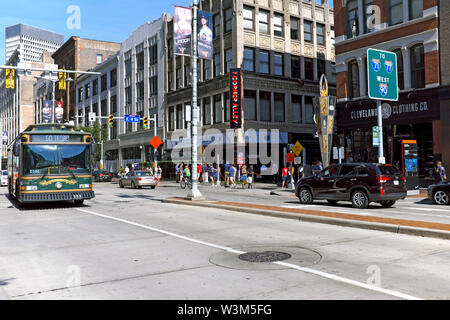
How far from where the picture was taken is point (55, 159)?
16.2 metres

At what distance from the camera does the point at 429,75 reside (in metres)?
24.5

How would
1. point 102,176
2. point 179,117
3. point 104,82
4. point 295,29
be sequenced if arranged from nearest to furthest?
point 295,29, point 179,117, point 102,176, point 104,82

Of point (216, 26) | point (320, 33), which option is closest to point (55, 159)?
point (216, 26)

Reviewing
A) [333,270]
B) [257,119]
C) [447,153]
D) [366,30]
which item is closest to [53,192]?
[333,270]

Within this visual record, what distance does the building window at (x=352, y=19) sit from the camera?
29062 mm

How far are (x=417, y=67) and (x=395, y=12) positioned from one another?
3.89 meters

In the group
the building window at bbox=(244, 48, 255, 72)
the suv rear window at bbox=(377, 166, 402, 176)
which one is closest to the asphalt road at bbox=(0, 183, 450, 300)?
the suv rear window at bbox=(377, 166, 402, 176)

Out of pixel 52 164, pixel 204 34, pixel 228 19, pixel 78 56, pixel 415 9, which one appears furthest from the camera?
pixel 78 56

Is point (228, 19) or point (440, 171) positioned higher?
point (228, 19)

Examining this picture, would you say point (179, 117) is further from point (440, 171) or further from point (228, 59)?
point (440, 171)

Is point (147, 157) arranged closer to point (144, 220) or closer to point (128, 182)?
point (128, 182)

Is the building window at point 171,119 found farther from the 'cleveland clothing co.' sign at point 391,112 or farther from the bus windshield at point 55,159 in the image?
the bus windshield at point 55,159

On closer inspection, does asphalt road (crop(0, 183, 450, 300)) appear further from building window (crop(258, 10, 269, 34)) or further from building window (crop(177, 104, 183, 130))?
building window (crop(177, 104, 183, 130))

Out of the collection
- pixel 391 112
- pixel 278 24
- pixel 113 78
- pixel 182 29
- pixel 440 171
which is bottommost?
pixel 440 171
